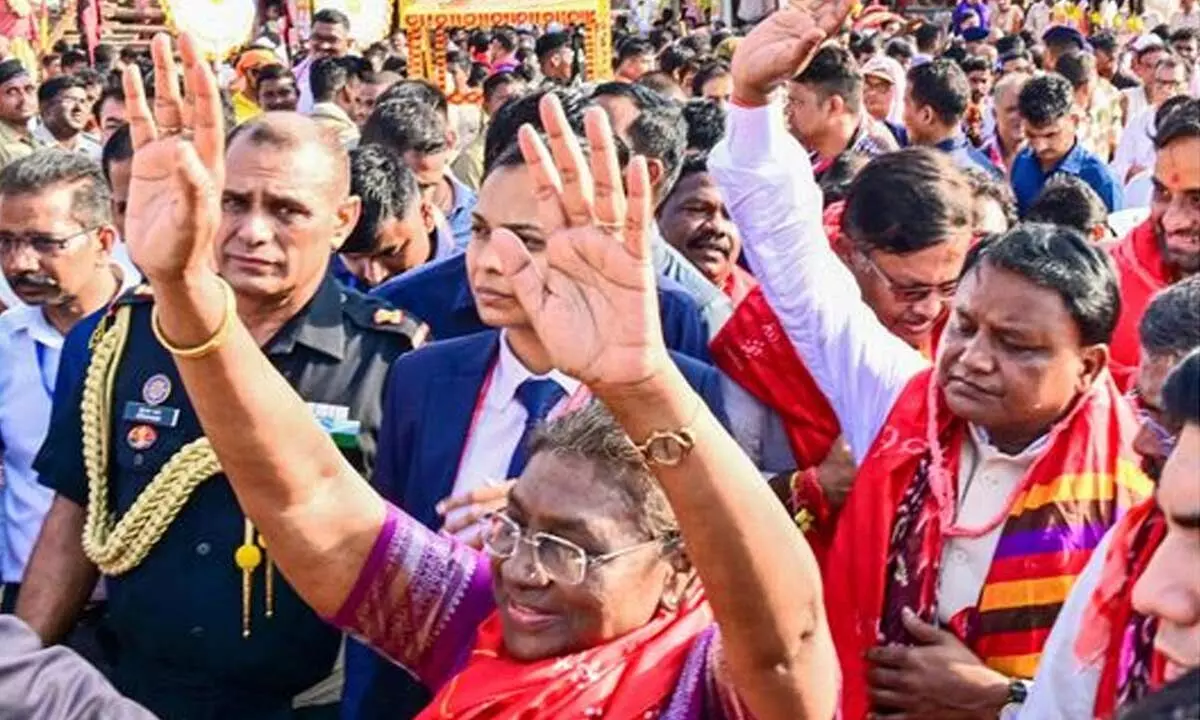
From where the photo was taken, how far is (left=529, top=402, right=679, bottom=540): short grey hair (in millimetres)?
2180

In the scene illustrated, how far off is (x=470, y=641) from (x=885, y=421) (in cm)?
76

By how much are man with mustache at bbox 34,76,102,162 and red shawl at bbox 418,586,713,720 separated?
6.81 m

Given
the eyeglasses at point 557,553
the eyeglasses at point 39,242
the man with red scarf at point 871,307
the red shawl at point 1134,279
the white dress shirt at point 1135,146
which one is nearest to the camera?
the eyeglasses at point 557,553

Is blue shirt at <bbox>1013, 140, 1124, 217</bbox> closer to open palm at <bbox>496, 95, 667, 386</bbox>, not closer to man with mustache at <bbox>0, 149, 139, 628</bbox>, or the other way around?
man with mustache at <bbox>0, 149, 139, 628</bbox>

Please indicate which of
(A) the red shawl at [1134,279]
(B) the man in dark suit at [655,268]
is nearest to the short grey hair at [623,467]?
(B) the man in dark suit at [655,268]

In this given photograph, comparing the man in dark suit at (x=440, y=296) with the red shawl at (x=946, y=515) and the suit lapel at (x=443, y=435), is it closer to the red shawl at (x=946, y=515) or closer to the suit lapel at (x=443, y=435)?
the suit lapel at (x=443, y=435)

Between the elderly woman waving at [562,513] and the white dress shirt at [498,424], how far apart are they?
14.7 inches

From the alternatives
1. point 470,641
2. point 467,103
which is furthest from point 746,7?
point 470,641

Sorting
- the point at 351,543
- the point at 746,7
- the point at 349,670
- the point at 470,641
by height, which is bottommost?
the point at 746,7

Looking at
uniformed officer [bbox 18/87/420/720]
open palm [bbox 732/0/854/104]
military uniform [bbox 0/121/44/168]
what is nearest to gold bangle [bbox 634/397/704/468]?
uniformed officer [bbox 18/87/420/720]

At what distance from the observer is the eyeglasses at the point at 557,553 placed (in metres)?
2.16

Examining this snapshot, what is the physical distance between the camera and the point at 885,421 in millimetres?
2742

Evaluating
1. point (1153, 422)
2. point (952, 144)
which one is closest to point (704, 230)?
point (1153, 422)

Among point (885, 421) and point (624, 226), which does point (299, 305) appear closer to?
point (885, 421)
